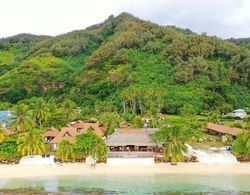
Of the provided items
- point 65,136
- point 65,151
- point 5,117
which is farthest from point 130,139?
point 5,117

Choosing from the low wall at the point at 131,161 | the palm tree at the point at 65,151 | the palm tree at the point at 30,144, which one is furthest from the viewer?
the palm tree at the point at 30,144

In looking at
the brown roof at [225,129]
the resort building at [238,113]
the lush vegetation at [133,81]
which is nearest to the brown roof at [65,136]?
the lush vegetation at [133,81]

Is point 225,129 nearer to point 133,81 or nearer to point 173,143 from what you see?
point 173,143

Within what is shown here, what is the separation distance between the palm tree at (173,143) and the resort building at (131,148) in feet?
7.57

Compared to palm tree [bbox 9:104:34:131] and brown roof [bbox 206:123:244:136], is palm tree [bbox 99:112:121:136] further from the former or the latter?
brown roof [bbox 206:123:244:136]

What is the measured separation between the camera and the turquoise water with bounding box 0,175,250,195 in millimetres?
39844

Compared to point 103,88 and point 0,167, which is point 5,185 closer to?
point 0,167

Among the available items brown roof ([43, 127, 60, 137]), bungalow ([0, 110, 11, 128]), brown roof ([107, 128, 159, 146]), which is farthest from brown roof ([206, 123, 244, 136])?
bungalow ([0, 110, 11, 128])

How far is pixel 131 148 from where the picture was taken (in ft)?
179

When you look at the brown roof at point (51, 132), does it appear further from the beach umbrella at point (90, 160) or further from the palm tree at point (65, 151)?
the beach umbrella at point (90, 160)

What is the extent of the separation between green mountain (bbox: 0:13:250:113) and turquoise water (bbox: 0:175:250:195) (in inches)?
1497

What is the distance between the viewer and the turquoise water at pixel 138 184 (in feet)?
131

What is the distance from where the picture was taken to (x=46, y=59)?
455 feet

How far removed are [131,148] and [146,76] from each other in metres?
52.6
